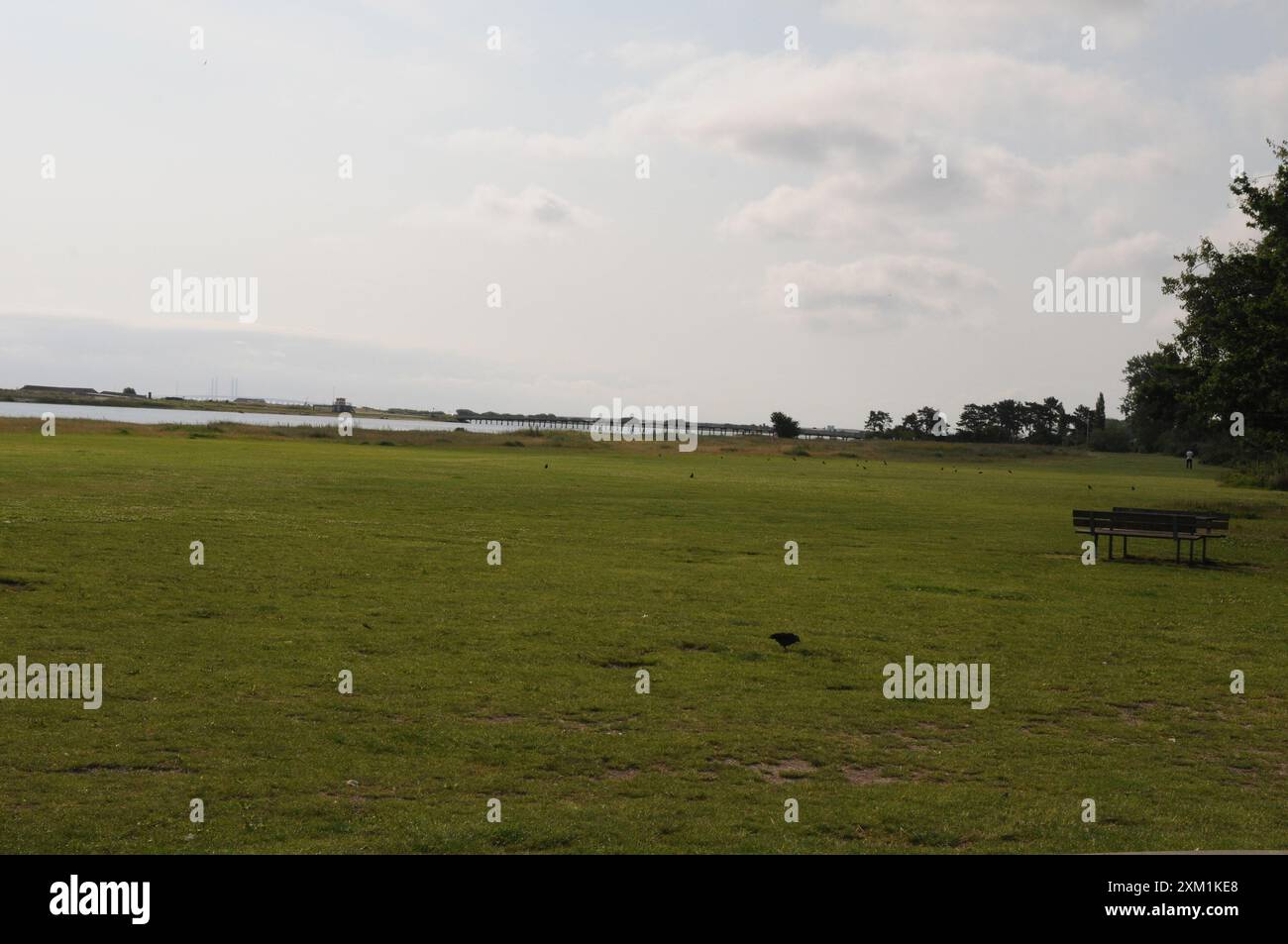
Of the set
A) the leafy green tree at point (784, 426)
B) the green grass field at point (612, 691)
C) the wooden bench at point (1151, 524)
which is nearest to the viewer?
the green grass field at point (612, 691)

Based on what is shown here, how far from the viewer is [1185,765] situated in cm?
1068

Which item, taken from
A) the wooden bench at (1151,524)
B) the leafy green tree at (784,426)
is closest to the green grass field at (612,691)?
the wooden bench at (1151,524)

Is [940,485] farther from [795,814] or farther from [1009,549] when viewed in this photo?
[795,814]

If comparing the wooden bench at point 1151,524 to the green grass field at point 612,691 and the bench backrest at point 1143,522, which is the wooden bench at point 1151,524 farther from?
the green grass field at point 612,691

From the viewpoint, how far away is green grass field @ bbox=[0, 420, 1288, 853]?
8594mm

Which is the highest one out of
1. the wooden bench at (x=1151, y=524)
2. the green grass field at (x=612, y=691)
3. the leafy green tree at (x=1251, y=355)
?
the leafy green tree at (x=1251, y=355)

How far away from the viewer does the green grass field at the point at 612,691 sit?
859cm

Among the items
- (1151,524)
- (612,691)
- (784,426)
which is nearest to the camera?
(612,691)

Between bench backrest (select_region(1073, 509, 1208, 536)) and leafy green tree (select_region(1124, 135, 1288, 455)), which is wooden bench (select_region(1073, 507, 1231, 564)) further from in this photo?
leafy green tree (select_region(1124, 135, 1288, 455))

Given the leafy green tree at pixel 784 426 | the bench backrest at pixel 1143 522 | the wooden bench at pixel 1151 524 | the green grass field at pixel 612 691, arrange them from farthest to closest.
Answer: the leafy green tree at pixel 784 426 → the bench backrest at pixel 1143 522 → the wooden bench at pixel 1151 524 → the green grass field at pixel 612 691

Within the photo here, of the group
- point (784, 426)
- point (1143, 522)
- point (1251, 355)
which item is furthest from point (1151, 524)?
point (784, 426)

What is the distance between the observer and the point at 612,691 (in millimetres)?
12930

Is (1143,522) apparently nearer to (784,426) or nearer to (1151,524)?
(1151,524)
